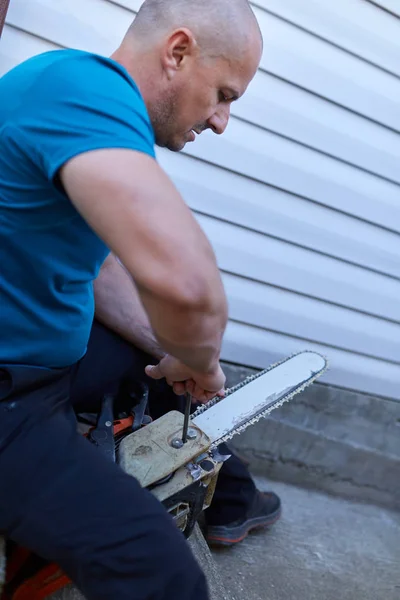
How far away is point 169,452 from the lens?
172cm

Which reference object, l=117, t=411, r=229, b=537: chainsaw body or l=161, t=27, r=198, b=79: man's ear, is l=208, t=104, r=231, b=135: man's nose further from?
l=117, t=411, r=229, b=537: chainsaw body

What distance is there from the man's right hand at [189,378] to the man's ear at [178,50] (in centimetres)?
68

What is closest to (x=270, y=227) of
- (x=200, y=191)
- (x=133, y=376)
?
(x=200, y=191)

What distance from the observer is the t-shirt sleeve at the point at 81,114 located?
958 millimetres

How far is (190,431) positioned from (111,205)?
3.43 feet

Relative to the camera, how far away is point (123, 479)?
49.7 inches

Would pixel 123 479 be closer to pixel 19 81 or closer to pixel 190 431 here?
pixel 190 431

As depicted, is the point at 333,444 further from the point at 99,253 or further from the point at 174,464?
the point at 99,253

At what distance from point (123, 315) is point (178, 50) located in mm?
979

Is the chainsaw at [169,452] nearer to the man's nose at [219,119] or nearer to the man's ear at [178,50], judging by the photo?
the man's nose at [219,119]

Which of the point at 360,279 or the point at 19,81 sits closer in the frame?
the point at 19,81

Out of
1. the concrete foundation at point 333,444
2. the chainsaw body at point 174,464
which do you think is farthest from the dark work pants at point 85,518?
the concrete foundation at point 333,444

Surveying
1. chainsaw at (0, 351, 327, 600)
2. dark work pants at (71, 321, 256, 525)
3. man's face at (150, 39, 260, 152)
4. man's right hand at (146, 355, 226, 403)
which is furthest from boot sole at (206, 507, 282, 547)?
man's face at (150, 39, 260, 152)

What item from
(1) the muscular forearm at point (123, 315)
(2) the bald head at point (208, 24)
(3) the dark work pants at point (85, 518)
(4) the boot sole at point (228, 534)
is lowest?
(4) the boot sole at point (228, 534)
